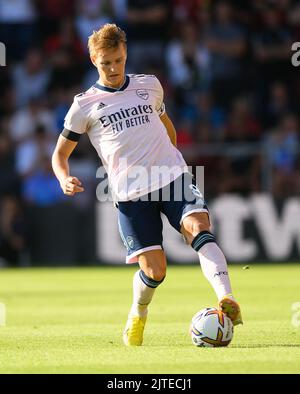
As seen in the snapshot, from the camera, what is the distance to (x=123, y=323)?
34.3ft

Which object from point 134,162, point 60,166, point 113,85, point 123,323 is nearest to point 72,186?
point 60,166

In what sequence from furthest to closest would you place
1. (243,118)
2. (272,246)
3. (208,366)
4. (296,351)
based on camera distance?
1. (243,118)
2. (272,246)
3. (296,351)
4. (208,366)

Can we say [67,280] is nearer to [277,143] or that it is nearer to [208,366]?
[277,143]

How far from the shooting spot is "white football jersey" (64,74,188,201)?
8.63 m

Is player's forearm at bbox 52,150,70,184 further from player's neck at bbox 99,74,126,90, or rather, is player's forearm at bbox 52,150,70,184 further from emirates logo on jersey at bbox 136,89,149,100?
emirates logo on jersey at bbox 136,89,149,100

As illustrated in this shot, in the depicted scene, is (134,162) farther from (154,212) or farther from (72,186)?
(72,186)

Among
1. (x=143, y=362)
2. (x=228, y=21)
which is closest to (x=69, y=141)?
(x=143, y=362)

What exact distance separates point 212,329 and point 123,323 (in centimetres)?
250

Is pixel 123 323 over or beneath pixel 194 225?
beneath

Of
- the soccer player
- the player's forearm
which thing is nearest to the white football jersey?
the soccer player

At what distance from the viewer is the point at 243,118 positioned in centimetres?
2030

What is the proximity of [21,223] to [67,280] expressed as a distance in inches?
125

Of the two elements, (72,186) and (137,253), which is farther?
(137,253)

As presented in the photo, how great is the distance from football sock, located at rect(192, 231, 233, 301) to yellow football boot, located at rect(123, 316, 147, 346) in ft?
2.42
